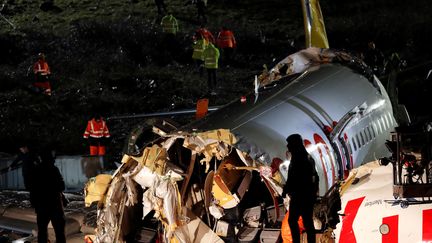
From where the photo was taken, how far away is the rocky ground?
32.6 meters

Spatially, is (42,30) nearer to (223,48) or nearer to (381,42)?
(223,48)

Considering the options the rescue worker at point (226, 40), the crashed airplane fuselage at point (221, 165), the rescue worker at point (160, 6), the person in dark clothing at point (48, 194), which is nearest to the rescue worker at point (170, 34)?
the rescue worker at point (226, 40)

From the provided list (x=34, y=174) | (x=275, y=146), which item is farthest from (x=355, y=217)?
(x=34, y=174)

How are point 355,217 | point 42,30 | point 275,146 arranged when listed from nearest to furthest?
1. point 355,217
2. point 275,146
3. point 42,30

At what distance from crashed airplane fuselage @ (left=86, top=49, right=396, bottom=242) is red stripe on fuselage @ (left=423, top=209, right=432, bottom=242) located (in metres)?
2.64

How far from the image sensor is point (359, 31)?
142ft

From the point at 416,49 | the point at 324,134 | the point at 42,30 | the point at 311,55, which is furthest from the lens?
the point at 42,30

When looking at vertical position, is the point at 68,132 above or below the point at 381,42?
below

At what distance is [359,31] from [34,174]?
31922 mm

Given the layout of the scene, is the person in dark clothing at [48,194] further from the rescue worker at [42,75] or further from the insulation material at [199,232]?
the rescue worker at [42,75]

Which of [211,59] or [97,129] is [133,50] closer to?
[211,59]

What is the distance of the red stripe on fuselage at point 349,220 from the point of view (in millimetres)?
10586

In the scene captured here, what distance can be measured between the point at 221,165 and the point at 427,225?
394 centimetres

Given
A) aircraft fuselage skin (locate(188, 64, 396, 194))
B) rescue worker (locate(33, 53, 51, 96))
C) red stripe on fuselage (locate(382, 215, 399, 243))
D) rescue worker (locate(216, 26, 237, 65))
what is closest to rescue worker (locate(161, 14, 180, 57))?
rescue worker (locate(216, 26, 237, 65))
